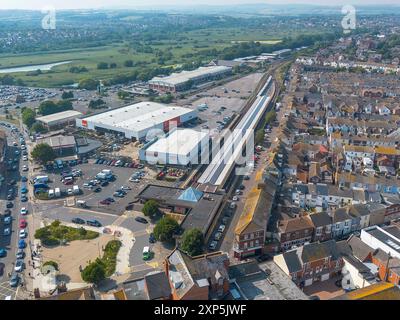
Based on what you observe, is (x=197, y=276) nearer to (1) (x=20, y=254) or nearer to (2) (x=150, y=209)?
(2) (x=150, y=209)

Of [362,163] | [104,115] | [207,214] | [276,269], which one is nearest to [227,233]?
[207,214]

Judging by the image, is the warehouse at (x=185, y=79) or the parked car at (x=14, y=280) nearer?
the parked car at (x=14, y=280)

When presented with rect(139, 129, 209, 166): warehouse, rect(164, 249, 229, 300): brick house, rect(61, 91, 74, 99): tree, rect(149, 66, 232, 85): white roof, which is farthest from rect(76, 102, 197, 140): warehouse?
rect(164, 249, 229, 300): brick house

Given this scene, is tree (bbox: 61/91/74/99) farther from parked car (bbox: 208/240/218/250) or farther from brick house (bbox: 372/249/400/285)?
brick house (bbox: 372/249/400/285)

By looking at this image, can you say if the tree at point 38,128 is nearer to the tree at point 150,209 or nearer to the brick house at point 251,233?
the tree at point 150,209

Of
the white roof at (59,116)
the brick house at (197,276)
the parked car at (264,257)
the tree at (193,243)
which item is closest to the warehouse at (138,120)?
the white roof at (59,116)

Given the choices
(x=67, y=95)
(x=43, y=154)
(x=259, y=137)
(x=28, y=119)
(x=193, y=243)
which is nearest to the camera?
(x=193, y=243)

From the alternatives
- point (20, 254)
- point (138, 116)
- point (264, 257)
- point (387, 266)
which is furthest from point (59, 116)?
point (387, 266)
